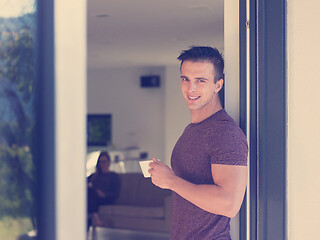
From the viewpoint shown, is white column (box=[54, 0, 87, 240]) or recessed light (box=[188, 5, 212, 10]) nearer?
white column (box=[54, 0, 87, 240])

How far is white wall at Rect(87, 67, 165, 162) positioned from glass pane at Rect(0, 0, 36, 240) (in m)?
8.59

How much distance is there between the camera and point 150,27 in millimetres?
5562

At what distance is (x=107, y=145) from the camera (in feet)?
31.7

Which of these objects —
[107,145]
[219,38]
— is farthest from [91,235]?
[107,145]

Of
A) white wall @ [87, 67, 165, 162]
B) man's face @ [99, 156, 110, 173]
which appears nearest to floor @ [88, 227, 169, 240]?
man's face @ [99, 156, 110, 173]

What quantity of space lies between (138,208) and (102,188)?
0.55m

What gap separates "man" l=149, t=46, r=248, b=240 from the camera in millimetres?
1360

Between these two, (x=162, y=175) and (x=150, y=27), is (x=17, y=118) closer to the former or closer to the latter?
(x=162, y=175)

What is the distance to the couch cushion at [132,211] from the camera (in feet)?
17.4

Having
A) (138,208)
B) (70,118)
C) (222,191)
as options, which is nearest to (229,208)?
(222,191)

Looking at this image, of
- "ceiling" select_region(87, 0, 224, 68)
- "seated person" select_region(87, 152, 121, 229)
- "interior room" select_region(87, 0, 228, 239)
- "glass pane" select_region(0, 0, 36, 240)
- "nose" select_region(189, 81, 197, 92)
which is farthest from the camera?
"interior room" select_region(87, 0, 228, 239)

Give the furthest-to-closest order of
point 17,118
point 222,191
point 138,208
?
point 138,208, point 222,191, point 17,118

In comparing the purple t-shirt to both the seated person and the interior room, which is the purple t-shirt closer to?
the seated person
